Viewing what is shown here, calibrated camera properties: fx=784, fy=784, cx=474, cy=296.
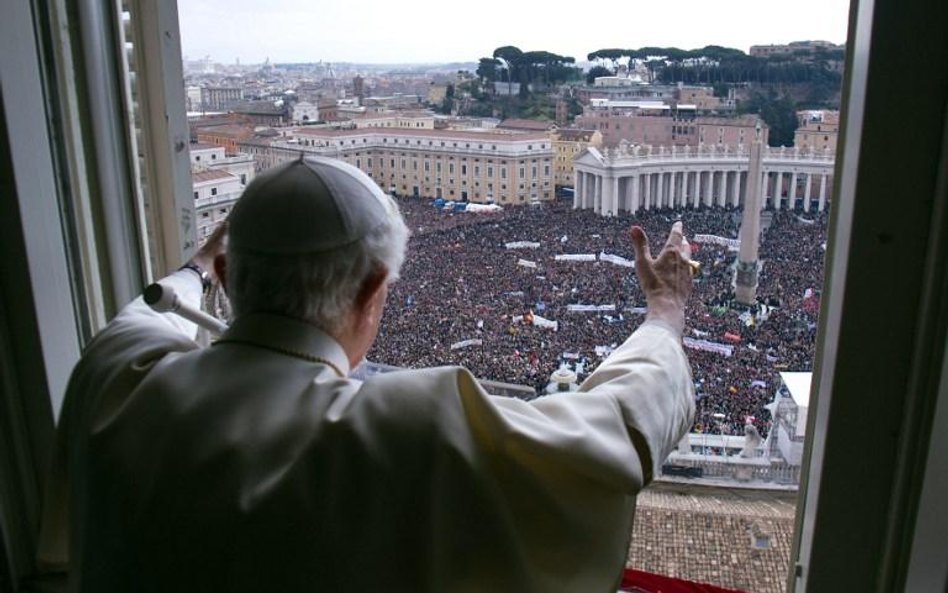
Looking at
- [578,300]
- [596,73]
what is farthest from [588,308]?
[596,73]

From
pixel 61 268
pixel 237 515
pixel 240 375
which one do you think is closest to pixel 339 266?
pixel 240 375

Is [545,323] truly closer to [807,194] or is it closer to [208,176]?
[807,194]

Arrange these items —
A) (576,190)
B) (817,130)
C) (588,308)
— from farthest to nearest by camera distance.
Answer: (576,190)
(588,308)
(817,130)

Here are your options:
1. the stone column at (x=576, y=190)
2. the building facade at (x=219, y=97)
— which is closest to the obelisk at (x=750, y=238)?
the stone column at (x=576, y=190)

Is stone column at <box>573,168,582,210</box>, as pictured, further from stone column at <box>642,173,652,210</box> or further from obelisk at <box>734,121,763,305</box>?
obelisk at <box>734,121,763,305</box>

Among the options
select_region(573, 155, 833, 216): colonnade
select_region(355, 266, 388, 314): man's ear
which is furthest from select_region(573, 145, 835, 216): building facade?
select_region(355, 266, 388, 314): man's ear

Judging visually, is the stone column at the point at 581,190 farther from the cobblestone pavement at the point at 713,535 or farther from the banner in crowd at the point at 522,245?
the cobblestone pavement at the point at 713,535

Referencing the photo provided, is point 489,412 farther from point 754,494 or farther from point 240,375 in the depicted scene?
point 754,494
